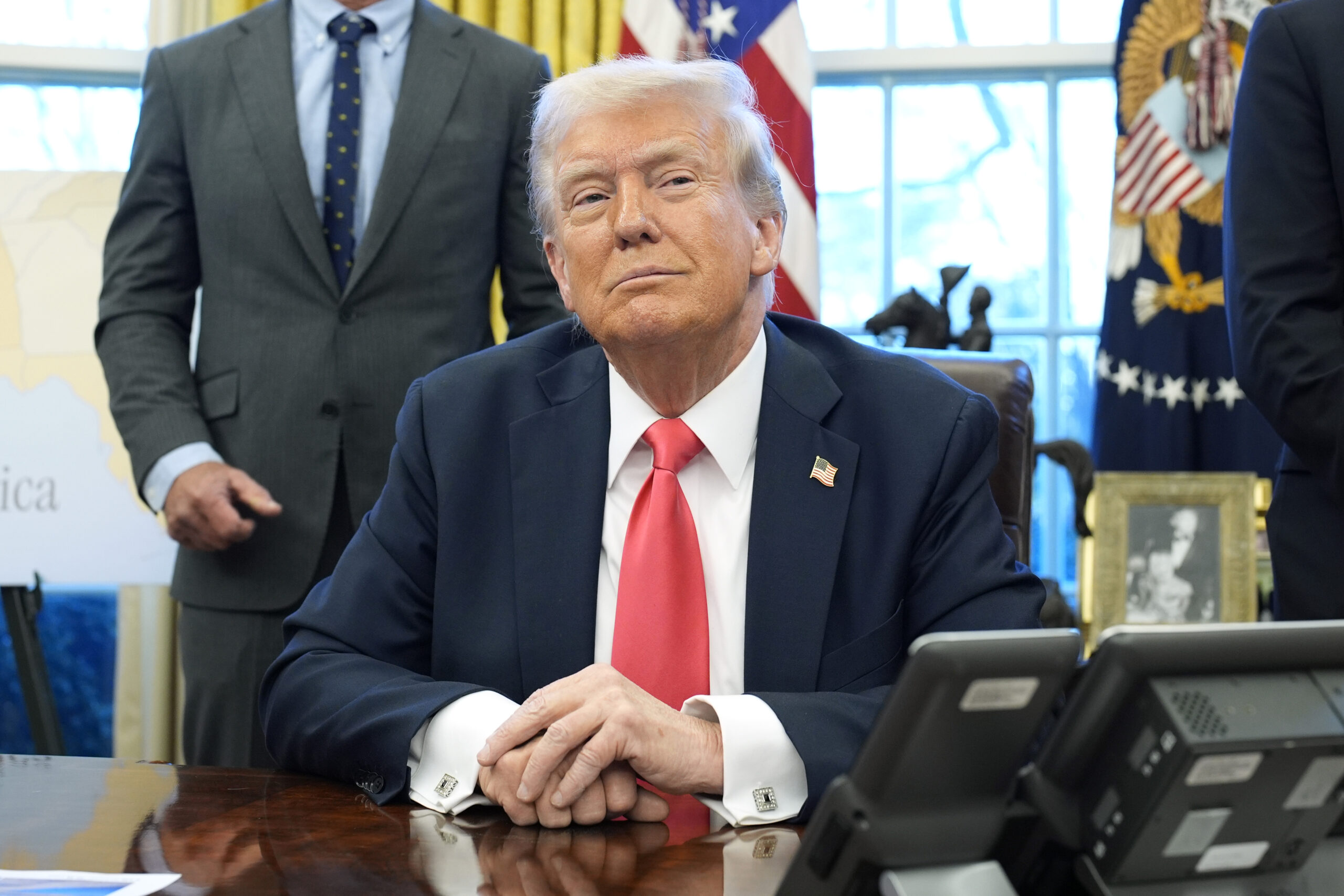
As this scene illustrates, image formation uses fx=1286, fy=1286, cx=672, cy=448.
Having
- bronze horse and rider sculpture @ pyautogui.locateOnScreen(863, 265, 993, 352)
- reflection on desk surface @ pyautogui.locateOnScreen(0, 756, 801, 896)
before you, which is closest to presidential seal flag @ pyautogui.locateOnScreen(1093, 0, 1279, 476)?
bronze horse and rider sculpture @ pyautogui.locateOnScreen(863, 265, 993, 352)

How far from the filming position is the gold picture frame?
3.22m

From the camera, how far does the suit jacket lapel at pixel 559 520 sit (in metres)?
1.48

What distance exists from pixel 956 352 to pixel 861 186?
83.6 inches

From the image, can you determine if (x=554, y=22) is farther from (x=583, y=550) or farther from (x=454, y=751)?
(x=454, y=751)

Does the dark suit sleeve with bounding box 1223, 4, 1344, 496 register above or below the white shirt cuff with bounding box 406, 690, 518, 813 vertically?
above

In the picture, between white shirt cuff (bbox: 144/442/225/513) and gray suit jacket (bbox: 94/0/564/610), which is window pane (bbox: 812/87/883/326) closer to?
gray suit jacket (bbox: 94/0/564/610)

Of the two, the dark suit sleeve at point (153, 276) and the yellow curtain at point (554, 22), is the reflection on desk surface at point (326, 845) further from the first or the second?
the yellow curtain at point (554, 22)

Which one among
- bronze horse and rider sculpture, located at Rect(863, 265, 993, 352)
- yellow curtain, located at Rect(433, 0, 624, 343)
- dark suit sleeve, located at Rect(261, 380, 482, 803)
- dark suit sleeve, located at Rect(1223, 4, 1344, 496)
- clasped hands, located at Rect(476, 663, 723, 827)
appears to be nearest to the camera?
clasped hands, located at Rect(476, 663, 723, 827)

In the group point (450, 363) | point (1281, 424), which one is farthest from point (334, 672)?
point (1281, 424)

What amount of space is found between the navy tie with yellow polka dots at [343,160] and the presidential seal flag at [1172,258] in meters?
2.16

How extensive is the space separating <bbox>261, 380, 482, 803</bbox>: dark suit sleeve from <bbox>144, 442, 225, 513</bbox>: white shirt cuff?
2.34 feet

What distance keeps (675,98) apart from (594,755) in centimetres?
85

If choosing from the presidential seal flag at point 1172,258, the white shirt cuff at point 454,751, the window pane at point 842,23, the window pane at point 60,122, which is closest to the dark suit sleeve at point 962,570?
the white shirt cuff at point 454,751

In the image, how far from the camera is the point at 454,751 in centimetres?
122
